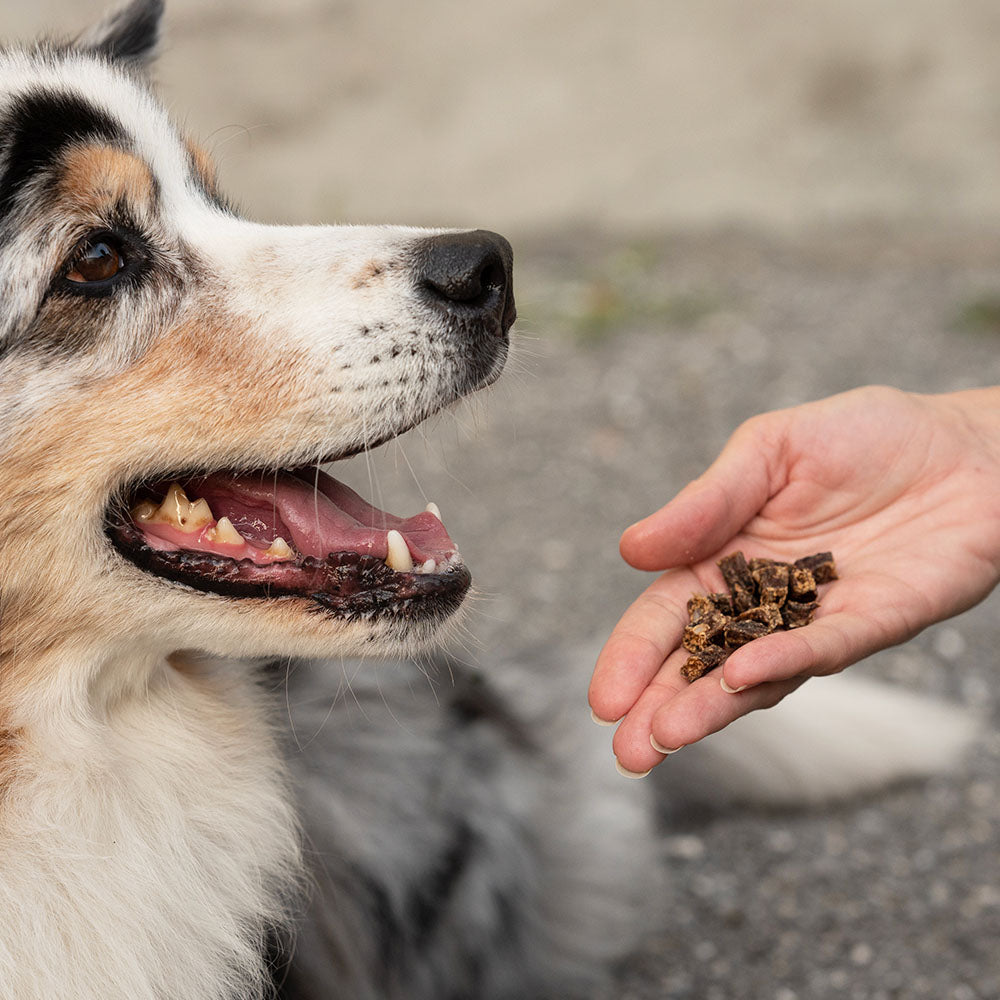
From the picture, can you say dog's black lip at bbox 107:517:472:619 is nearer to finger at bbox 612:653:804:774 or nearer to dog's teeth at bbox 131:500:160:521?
dog's teeth at bbox 131:500:160:521

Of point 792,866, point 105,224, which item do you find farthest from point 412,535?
point 792,866

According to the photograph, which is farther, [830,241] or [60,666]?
[830,241]

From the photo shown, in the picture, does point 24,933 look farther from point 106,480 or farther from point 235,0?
point 235,0

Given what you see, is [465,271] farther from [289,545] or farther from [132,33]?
[132,33]

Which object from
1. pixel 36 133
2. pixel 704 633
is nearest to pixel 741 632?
pixel 704 633

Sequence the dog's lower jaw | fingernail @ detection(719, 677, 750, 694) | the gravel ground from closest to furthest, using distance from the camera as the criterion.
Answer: fingernail @ detection(719, 677, 750, 694), the dog's lower jaw, the gravel ground

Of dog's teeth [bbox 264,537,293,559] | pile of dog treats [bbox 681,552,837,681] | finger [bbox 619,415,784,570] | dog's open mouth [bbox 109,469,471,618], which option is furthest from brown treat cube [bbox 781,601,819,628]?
dog's teeth [bbox 264,537,293,559]

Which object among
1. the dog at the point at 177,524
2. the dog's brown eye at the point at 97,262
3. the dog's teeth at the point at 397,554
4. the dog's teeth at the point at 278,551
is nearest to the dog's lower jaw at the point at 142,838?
the dog at the point at 177,524

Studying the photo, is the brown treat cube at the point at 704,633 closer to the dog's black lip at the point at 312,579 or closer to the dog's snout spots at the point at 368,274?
the dog's black lip at the point at 312,579
